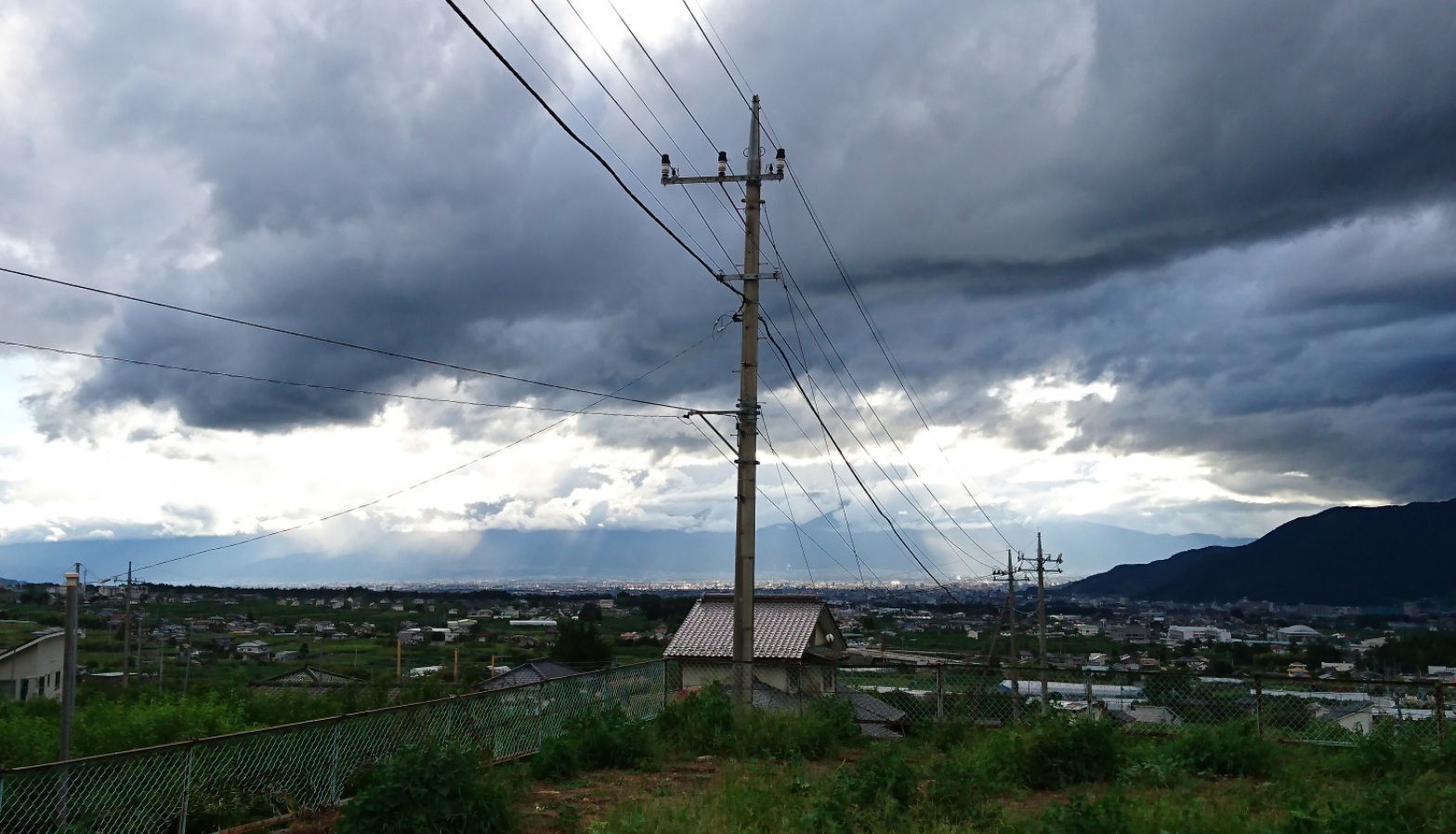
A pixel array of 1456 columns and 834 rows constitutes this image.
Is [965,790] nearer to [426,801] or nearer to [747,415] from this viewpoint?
[426,801]

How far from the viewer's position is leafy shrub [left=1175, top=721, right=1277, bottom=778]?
Result: 11445 mm

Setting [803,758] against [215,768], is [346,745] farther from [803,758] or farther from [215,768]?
[803,758]

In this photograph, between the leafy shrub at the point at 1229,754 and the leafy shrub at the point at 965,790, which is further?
the leafy shrub at the point at 1229,754

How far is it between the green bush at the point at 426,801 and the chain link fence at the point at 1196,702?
6903mm

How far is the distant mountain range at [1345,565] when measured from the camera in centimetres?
15838

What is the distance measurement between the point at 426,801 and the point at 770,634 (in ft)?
70.7

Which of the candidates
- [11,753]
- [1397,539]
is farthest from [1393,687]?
[1397,539]

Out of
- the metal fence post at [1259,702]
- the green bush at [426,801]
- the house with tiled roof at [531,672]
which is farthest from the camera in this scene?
the house with tiled roof at [531,672]

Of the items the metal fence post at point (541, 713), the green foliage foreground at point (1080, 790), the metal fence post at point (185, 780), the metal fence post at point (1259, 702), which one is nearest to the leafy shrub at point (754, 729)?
the green foliage foreground at point (1080, 790)

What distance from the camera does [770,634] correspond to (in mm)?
29125

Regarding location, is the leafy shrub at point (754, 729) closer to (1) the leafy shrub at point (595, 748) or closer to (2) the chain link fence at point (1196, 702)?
(2) the chain link fence at point (1196, 702)

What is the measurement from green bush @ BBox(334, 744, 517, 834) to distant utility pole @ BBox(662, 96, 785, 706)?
7.57 metres

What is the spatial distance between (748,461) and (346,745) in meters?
9.28

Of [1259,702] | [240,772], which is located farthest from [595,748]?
[1259,702]
